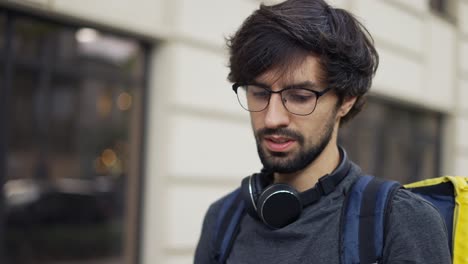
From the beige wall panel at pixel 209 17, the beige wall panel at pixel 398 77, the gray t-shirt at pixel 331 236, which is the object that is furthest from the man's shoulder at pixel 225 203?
the beige wall panel at pixel 398 77

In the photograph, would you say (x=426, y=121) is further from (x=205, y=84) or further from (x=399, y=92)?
(x=205, y=84)

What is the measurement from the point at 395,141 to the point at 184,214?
4.05 metres

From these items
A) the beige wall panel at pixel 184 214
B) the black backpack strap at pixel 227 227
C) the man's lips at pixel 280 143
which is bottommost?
the beige wall panel at pixel 184 214

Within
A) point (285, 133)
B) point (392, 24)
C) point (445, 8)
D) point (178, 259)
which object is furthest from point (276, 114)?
point (445, 8)

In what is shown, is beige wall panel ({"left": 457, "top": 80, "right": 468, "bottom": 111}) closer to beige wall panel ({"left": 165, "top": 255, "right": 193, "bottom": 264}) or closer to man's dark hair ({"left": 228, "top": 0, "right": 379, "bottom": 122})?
beige wall panel ({"left": 165, "top": 255, "right": 193, "bottom": 264})

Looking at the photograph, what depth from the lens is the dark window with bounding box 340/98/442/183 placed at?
22.1 ft

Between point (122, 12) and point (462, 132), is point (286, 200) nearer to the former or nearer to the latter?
point (122, 12)

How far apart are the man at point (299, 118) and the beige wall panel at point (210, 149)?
2.50 m

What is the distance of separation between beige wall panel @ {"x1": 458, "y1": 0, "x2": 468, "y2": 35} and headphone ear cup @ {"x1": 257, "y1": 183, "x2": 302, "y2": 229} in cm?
711

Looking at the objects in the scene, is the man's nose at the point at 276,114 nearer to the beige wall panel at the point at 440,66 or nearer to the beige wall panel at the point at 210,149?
the beige wall panel at the point at 210,149

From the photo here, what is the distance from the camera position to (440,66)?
7.46 metres

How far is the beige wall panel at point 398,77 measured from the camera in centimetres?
637

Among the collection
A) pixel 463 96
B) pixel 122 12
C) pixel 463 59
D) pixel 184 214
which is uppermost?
pixel 463 59

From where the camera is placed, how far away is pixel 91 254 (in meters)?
8.62
